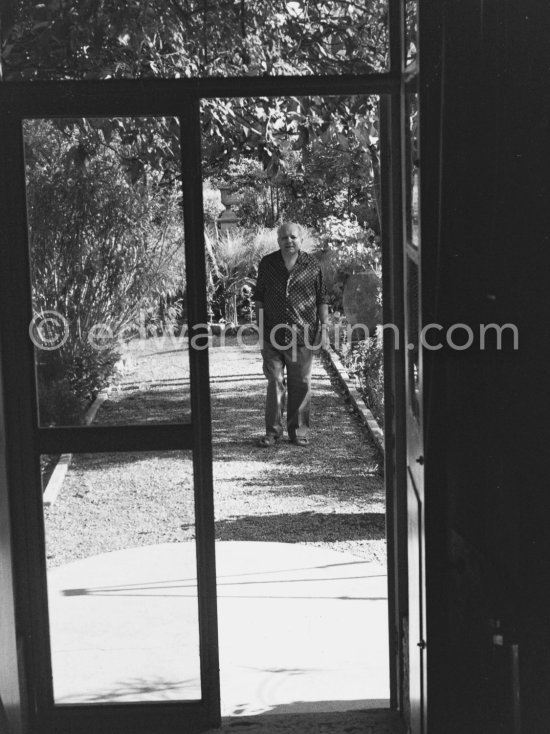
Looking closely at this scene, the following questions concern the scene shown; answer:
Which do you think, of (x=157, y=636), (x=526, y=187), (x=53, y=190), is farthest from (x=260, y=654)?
(x=526, y=187)

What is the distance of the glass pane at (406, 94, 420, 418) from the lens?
3130 mm

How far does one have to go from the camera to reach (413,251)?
3250mm

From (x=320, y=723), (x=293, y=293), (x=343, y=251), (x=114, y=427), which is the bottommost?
(x=320, y=723)

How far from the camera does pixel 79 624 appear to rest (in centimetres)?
366

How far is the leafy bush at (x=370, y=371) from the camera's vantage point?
9711 mm

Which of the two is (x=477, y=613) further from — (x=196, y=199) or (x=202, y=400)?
(x=196, y=199)

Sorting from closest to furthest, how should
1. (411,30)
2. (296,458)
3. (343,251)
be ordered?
(411,30) < (296,458) < (343,251)

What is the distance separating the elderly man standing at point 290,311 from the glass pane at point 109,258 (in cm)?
470

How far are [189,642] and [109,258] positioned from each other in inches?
54.5

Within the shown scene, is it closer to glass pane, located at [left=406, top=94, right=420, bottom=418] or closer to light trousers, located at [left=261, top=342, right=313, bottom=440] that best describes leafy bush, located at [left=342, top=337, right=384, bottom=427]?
light trousers, located at [left=261, top=342, right=313, bottom=440]

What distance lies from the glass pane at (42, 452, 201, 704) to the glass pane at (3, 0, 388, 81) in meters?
1.33

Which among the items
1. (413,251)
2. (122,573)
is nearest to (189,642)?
(122,573)

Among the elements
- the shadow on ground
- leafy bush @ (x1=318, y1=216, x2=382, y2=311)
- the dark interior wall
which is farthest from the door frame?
leafy bush @ (x1=318, y1=216, x2=382, y2=311)

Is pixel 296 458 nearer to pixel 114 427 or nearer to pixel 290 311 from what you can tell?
pixel 290 311
